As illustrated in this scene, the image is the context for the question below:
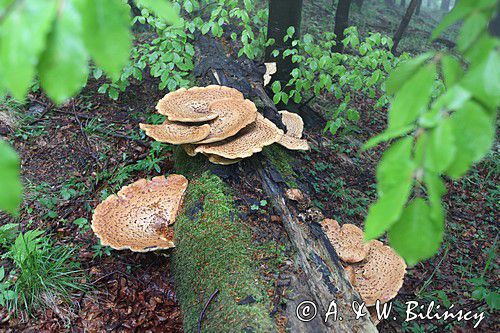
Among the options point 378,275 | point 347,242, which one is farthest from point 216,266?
point 378,275

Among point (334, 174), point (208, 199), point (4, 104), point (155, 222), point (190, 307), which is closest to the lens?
point (190, 307)

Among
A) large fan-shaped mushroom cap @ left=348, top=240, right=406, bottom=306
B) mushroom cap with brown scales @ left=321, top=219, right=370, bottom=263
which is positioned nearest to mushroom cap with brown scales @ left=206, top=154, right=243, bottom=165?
mushroom cap with brown scales @ left=321, top=219, right=370, bottom=263

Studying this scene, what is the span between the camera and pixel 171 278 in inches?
159

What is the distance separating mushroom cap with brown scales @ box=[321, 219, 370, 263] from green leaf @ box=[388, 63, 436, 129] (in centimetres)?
330

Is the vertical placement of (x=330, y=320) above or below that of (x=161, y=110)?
below

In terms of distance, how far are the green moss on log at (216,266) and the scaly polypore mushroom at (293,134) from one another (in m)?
1.46

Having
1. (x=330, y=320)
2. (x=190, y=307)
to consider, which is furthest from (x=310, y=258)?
(x=190, y=307)

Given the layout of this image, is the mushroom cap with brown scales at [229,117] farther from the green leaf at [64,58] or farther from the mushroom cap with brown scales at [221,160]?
the green leaf at [64,58]

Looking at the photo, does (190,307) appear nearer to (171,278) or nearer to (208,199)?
(171,278)

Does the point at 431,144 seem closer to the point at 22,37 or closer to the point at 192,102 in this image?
the point at 22,37

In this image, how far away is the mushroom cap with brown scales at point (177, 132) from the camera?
421 cm

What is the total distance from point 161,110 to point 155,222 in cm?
152

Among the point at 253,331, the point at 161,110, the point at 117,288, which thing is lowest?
the point at 117,288

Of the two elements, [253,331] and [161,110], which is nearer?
[253,331]
